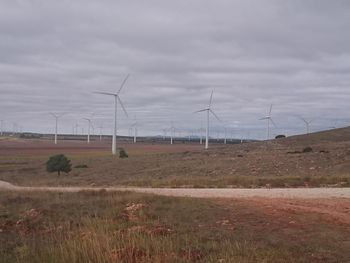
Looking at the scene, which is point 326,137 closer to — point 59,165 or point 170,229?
point 59,165

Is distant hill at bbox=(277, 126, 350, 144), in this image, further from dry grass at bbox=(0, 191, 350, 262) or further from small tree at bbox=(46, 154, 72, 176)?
dry grass at bbox=(0, 191, 350, 262)

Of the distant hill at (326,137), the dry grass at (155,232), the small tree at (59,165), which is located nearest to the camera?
the dry grass at (155,232)

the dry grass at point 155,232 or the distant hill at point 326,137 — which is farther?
the distant hill at point 326,137

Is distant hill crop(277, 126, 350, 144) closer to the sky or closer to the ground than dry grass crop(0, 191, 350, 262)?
closer to the sky

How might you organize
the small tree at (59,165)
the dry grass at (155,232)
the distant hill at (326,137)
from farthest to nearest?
1. the distant hill at (326,137)
2. the small tree at (59,165)
3. the dry grass at (155,232)

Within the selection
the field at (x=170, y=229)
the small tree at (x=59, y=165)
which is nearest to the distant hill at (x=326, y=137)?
the small tree at (x=59, y=165)

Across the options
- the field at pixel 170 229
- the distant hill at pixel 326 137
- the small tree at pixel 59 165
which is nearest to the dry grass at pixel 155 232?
the field at pixel 170 229

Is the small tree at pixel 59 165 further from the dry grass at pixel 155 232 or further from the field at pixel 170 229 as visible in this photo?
the dry grass at pixel 155 232

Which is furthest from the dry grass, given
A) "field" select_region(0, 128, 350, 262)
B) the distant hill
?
the distant hill

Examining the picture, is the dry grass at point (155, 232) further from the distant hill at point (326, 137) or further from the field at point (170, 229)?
A: the distant hill at point (326, 137)

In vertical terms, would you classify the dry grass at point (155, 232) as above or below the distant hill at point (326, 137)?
below

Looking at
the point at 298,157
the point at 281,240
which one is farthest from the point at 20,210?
the point at 298,157

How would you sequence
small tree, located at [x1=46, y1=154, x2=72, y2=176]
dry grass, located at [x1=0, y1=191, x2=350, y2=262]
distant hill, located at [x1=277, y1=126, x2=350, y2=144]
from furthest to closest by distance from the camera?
distant hill, located at [x1=277, y1=126, x2=350, y2=144] → small tree, located at [x1=46, y1=154, x2=72, y2=176] → dry grass, located at [x1=0, y1=191, x2=350, y2=262]

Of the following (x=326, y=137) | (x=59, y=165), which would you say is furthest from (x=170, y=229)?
(x=326, y=137)
